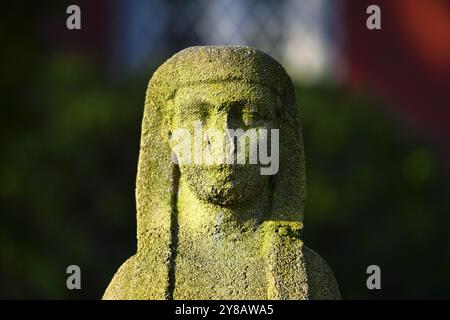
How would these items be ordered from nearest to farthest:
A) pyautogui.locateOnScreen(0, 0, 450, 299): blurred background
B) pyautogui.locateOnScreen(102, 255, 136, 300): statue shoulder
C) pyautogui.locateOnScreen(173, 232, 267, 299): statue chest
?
pyautogui.locateOnScreen(173, 232, 267, 299): statue chest → pyautogui.locateOnScreen(102, 255, 136, 300): statue shoulder → pyautogui.locateOnScreen(0, 0, 450, 299): blurred background

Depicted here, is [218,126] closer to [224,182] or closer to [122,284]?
[224,182]

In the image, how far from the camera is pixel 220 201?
660cm

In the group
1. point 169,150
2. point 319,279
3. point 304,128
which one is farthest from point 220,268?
point 304,128

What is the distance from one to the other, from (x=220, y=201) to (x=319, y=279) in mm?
561

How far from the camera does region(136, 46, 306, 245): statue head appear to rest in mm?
6559

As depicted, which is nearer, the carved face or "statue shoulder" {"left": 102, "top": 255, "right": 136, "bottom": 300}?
the carved face

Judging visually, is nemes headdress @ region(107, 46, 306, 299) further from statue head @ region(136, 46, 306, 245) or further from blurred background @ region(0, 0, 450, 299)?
blurred background @ region(0, 0, 450, 299)

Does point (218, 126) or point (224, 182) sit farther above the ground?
point (218, 126)

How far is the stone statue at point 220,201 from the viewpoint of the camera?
6547 mm

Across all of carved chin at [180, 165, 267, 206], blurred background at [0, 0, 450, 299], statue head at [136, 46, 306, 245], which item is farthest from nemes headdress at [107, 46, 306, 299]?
blurred background at [0, 0, 450, 299]

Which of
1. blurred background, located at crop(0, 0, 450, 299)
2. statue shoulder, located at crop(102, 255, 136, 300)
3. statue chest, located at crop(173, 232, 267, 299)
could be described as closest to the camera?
statue chest, located at crop(173, 232, 267, 299)

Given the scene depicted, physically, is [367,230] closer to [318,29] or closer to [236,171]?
[318,29]
